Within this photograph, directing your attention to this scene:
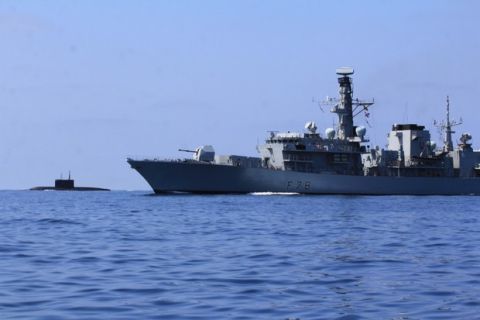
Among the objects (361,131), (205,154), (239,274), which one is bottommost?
(239,274)

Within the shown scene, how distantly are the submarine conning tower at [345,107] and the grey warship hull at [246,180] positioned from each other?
655cm

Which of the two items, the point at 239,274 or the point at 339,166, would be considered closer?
the point at 239,274

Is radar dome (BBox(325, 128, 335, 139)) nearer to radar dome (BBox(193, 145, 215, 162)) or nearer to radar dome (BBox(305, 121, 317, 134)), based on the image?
radar dome (BBox(305, 121, 317, 134))

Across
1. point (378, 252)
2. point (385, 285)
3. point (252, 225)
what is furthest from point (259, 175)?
point (385, 285)

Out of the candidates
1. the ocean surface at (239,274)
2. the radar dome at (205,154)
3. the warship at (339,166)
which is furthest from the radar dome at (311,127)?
the ocean surface at (239,274)

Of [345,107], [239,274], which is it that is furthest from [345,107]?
[239,274]

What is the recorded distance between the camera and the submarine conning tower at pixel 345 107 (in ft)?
289

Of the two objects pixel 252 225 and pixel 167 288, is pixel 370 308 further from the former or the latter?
pixel 252 225

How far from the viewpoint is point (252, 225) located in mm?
33500

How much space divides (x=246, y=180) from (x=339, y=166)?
450 inches

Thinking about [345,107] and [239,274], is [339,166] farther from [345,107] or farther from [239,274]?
[239,274]

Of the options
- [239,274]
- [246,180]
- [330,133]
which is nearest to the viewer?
[239,274]

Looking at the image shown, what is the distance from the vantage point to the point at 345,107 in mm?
88625

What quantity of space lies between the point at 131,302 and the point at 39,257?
24.5 ft
